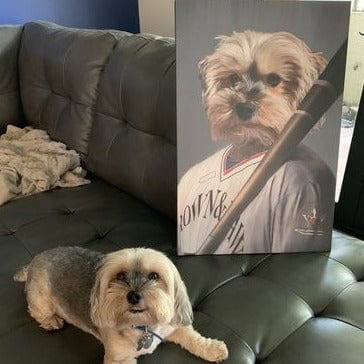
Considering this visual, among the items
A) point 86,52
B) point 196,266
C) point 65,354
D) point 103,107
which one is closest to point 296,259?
point 196,266

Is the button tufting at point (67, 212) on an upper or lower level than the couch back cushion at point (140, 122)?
lower

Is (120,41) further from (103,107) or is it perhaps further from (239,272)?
(239,272)

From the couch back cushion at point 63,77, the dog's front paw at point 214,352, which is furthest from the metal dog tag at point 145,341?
the couch back cushion at point 63,77

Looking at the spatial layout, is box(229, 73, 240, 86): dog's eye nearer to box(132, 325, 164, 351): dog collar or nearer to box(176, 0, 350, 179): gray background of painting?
box(176, 0, 350, 179): gray background of painting

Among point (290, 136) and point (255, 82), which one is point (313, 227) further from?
point (255, 82)

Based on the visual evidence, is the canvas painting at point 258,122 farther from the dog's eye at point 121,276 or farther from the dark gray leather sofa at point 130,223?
the dog's eye at point 121,276

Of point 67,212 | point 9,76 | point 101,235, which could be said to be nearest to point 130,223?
point 101,235
